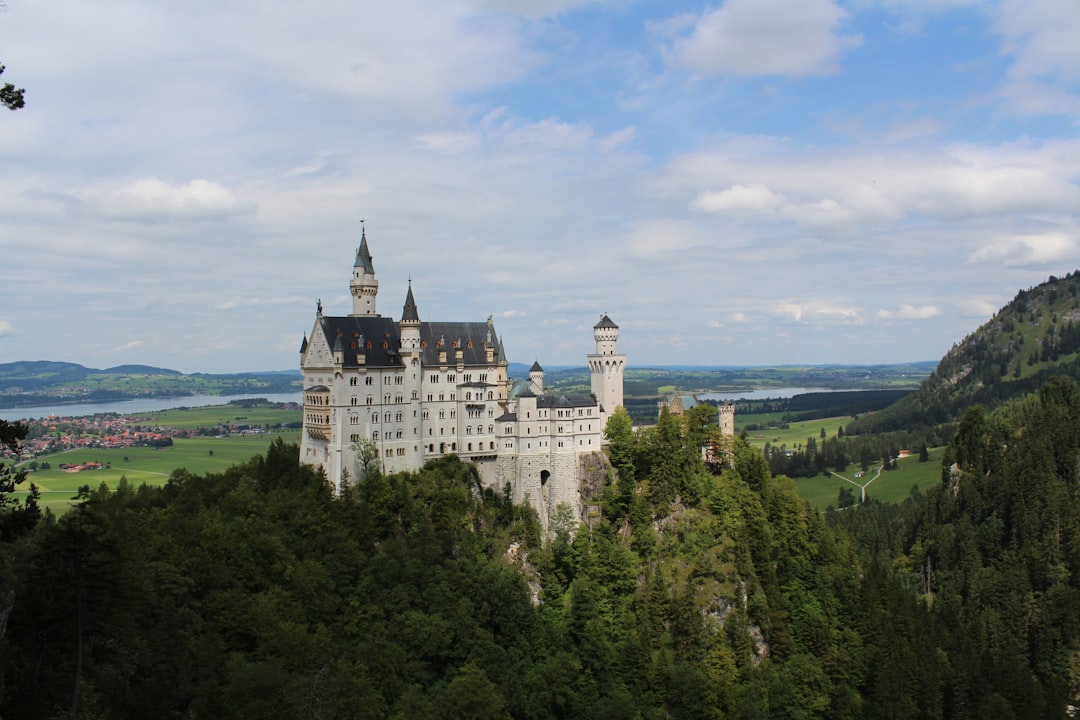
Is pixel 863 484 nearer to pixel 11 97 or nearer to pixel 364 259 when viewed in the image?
pixel 364 259

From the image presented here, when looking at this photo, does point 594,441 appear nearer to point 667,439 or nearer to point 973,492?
point 667,439

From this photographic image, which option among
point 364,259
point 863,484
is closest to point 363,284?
point 364,259

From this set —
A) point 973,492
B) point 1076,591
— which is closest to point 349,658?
point 1076,591

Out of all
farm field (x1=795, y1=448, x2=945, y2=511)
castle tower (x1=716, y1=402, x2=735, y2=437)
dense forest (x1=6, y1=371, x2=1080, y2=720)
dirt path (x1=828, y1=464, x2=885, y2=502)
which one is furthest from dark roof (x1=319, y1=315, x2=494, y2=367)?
dirt path (x1=828, y1=464, x2=885, y2=502)

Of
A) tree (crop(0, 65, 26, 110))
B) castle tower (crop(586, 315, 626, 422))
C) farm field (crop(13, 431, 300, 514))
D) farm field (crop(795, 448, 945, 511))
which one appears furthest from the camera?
farm field (crop(795, 448, 945, 511))

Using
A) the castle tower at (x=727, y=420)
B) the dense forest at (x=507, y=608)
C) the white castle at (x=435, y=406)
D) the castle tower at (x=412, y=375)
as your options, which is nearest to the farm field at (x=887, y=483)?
the dense forest at (x=507, y=608)

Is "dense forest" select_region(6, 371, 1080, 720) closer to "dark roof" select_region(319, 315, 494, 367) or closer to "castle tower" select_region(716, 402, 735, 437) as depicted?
"castle tower" select_region(716, 402, 735, 437)
